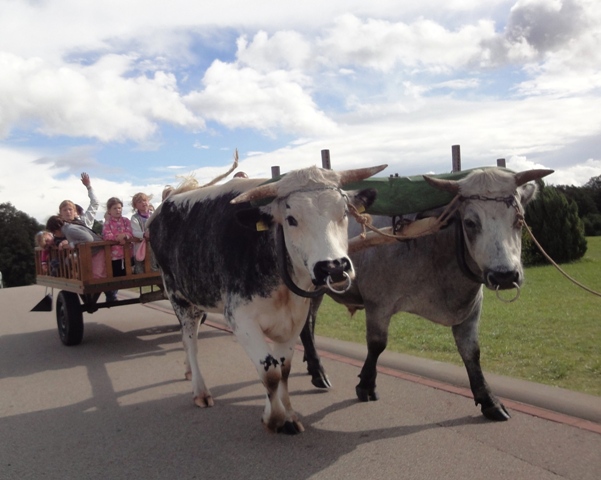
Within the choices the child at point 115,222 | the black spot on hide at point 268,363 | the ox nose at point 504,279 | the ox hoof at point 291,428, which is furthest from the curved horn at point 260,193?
the child at point 115,222

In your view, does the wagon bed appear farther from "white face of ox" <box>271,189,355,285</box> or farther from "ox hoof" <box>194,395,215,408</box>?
"white face of ox" <box>271,189,355,285</box>

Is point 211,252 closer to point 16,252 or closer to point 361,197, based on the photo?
point 361,197

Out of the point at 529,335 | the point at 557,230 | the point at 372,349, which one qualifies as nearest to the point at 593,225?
the point at 557,230

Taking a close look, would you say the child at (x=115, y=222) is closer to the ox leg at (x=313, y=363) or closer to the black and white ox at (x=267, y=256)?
the black and white ox at (x=267, y=256)

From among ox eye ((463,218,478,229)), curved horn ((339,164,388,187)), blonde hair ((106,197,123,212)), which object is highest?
blonde hair ((106,197,123,212))

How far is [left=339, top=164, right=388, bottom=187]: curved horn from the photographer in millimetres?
4086

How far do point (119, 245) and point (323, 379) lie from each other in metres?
3.69

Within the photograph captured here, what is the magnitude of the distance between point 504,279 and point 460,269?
644 millimetres

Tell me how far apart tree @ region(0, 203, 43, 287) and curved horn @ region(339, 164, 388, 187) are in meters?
31.1

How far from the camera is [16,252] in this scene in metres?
32.4

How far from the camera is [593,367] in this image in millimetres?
5465

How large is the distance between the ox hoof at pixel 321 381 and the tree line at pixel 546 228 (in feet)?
13.3

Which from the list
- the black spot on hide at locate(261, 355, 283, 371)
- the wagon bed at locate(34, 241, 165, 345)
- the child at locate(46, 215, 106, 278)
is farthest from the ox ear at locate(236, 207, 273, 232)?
the child at locate(46, 215, 106, 278)

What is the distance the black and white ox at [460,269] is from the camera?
12.8ft
